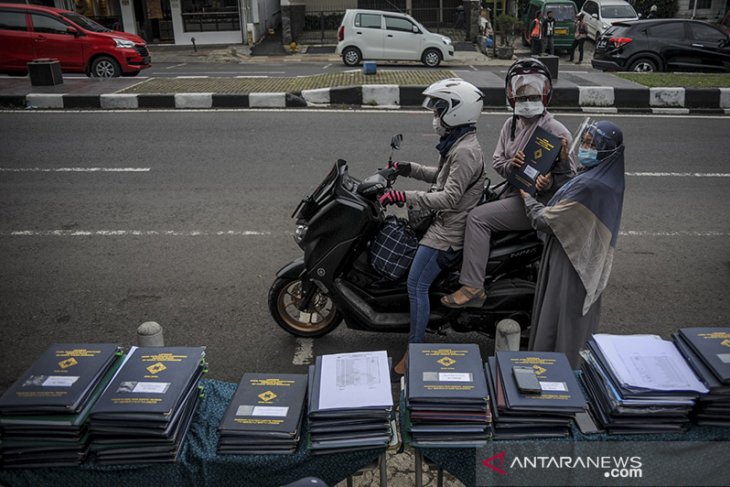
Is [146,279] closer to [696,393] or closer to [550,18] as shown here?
[696,393]

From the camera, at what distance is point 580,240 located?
3750 mm

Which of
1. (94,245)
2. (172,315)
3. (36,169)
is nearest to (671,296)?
(172,315)

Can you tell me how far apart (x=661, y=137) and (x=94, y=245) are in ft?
27.9

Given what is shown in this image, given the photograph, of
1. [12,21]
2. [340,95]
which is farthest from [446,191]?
[12,21]

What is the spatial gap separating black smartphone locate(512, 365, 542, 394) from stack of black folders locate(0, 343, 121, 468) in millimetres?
1712

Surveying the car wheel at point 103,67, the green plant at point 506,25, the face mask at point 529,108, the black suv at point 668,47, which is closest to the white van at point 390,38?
the green plant at point 506,25

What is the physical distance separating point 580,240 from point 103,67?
1544 centimetres

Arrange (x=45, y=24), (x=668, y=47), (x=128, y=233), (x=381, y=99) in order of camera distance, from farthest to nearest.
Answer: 1. (x=668, y=47)
2. (x=45, y=24)
3. (x=381, y=99)
4. (x=128, y=233)

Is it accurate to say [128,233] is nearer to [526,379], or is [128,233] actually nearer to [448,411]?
[448,411]

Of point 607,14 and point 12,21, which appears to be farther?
point 607,14

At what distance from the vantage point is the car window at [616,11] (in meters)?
24.0

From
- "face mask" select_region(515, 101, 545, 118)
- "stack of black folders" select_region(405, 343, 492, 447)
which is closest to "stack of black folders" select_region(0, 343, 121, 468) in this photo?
"stack of black folders" select_region(405, 343, 492, 447)

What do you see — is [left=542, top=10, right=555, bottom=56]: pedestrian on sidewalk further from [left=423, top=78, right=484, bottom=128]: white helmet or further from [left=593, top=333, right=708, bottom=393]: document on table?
[left=593, top=333, right=708, bottom=393]: document on table

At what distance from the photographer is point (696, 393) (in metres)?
2.64
